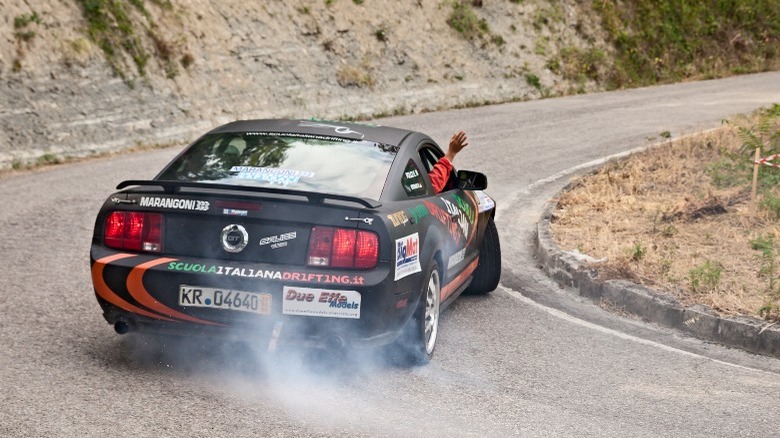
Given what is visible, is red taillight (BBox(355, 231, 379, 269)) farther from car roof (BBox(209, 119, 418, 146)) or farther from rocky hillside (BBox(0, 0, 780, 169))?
rocky hillside (BBox(0, 0, 780, 169))

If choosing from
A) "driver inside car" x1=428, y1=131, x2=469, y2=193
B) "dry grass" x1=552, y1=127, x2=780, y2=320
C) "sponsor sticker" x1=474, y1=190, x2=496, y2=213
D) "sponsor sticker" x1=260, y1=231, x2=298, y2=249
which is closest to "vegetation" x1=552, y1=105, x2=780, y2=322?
"dry grass" x1=552, y1=127, x2=780, y2=320

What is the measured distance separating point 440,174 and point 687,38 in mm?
25066

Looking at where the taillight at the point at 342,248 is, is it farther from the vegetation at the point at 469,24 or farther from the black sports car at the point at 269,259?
the vegetation at the point at 469,24

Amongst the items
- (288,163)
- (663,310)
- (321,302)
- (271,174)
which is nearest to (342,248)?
(321,302)

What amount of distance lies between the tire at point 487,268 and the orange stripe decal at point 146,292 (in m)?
3.10

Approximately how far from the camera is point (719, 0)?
3303 centimetres

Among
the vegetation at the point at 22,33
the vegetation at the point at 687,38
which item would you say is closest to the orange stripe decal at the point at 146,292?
the vegetation at the point at 22,33

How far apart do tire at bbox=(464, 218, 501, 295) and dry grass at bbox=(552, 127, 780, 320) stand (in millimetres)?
938

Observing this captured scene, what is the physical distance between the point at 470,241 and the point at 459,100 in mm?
15231

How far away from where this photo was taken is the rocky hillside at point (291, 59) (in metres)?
16.6

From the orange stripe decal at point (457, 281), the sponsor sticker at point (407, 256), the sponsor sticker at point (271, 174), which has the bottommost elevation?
the orange stripe decal at point (457, 281)

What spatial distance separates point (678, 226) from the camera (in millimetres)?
11047

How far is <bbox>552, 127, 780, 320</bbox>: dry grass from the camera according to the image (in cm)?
855

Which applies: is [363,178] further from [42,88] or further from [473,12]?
[473,12]
